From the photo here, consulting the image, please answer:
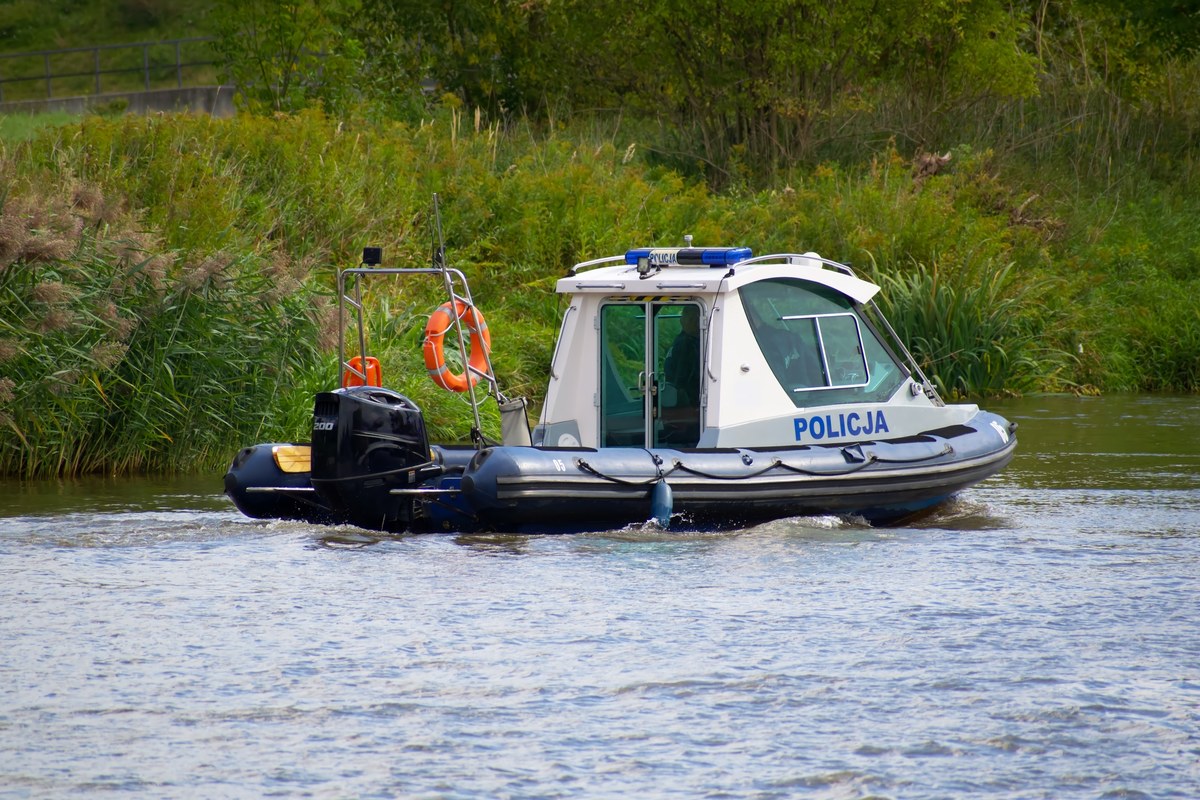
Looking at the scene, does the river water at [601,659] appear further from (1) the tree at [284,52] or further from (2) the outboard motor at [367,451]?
(1) the tree at [284,52]

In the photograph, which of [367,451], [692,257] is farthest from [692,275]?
[367,451]

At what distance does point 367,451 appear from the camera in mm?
9602

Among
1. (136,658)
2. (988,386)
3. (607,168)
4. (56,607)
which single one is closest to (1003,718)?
(136,658)

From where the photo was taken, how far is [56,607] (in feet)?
27.3

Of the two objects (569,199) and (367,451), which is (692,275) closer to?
(367,451)

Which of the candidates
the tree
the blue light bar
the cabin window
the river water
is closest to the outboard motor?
the river water

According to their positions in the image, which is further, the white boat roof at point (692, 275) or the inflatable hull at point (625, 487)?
the white boat roof at point (692, 275)

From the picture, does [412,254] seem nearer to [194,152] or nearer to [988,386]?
[194,152]

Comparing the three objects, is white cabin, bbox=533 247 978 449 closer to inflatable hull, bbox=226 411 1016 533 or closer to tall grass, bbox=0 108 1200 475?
inflatable hull, bbox=226 411 1016 533

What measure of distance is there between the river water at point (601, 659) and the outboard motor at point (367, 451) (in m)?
0.29

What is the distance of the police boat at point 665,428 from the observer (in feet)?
31.7

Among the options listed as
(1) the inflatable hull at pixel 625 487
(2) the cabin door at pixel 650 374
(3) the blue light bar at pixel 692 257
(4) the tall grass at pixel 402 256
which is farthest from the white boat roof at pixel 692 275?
(4) the tall grass at pixel 402 256

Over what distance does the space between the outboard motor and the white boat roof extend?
1.51m

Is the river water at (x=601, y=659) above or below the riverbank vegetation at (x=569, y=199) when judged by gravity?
below
